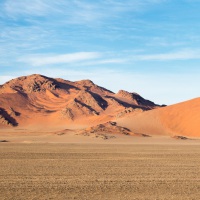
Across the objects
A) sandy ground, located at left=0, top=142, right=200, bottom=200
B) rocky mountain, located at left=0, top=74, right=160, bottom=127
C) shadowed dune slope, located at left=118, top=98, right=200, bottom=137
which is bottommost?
sandy ground, located at left=0, top=142, right=200, bottom=200

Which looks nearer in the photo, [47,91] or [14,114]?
[14,114]

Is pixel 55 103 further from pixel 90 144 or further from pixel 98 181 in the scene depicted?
pixel 98 181

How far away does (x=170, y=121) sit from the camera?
252 feet

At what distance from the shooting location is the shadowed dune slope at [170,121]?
72.1m

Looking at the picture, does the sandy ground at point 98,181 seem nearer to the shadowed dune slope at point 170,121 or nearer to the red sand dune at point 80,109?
the red sand dune at point 80,109

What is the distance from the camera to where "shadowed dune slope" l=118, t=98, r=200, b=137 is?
72062mm

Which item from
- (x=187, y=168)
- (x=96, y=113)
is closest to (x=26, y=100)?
(x=96, y=113)

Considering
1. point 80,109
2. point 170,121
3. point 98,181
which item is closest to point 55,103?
point 80,109

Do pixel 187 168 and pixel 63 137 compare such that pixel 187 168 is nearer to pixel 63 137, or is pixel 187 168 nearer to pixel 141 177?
pixel 141 177

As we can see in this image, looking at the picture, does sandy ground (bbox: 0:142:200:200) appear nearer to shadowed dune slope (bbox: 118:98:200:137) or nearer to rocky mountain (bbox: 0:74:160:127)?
shadowed dune slope (bbox: 118:98:200:137)

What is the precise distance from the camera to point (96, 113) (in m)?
104

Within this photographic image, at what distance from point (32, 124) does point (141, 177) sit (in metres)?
80.6

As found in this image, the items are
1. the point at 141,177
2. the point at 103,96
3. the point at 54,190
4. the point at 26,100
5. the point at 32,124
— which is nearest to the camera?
the point at 54,190

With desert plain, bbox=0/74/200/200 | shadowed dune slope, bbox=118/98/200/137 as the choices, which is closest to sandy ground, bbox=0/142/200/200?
desert plain, bbox=0/74/200/200
